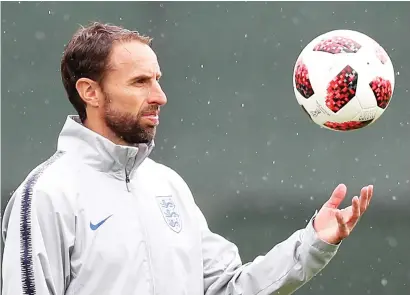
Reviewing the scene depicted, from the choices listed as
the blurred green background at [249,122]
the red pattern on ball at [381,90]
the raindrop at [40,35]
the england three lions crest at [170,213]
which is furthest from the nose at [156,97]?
the raindrop at [40,35]

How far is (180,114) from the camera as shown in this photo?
6598mm

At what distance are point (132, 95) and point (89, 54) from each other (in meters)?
0.20

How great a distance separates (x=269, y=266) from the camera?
126 inches

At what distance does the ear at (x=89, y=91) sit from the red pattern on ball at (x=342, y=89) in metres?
0.83

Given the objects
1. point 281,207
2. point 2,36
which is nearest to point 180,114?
point 281,207

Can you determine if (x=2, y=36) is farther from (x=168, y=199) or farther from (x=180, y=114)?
(x=168, y=199)

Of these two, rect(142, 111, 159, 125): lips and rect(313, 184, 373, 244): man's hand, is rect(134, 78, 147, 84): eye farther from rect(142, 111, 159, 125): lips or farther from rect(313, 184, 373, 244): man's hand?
rect(313, 184, 373, 244): man's hand

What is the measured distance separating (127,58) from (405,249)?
3.57m

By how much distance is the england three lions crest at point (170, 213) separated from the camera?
3.18 meters

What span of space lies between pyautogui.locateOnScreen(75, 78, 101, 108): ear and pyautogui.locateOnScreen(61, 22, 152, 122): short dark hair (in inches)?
0.6

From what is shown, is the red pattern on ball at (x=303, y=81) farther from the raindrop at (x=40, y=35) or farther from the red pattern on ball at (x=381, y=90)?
the raindrop at (x=40, y=35)

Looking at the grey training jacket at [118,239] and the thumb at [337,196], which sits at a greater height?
the thumb at [337,196]

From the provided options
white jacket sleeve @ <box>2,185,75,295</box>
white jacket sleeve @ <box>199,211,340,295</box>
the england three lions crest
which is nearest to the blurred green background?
white jacket sleeve @ <box>199,211,340,295</box>

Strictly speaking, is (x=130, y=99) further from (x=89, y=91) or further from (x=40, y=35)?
(x=40, y=35)
